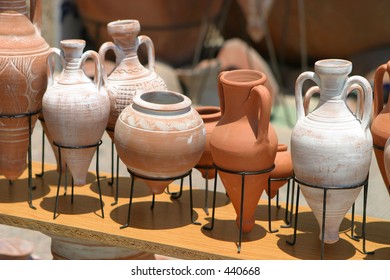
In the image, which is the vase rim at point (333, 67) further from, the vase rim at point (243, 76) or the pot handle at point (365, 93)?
the vase rim at point (243, 76)

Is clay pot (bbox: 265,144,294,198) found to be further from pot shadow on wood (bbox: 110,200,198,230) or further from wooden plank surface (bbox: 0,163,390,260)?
pot shadow on wood (bbox: 110,200,198,230)

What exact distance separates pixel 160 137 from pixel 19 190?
661mm

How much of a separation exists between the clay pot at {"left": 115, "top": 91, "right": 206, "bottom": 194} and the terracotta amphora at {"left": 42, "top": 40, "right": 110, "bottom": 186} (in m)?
0.11

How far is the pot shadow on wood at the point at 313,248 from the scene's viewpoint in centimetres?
210

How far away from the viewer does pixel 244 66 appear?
5547 mm

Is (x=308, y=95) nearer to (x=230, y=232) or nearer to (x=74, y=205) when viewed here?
(x=230, y=232)

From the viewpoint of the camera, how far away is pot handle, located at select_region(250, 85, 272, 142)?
202 centimetres

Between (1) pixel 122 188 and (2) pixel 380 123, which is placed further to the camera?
(1) pixel 122 188

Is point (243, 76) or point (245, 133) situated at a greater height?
point (243, 76)

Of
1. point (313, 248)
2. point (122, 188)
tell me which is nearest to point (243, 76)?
point (313, 248)

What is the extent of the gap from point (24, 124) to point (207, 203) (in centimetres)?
63

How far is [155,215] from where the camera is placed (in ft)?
7.69

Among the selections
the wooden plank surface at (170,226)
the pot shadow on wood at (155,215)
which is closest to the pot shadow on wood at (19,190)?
the wooden plank surface at (170,226)

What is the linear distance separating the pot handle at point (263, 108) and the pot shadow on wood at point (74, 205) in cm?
60
